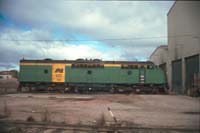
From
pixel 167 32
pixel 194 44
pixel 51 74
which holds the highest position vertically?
pixel 167 32

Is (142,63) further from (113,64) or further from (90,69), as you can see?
(90,69)

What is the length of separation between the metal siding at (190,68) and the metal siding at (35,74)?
17317 millimetres

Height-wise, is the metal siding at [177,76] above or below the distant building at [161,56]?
below

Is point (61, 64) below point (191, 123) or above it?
above

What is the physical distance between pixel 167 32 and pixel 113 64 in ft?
43.9

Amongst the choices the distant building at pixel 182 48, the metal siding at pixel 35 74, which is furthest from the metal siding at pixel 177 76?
the metal siding at pixel 35 74

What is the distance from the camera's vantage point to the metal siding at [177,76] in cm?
4056

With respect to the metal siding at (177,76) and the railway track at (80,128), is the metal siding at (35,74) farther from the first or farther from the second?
the railway track at (80,128)

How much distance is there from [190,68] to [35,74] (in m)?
19.3

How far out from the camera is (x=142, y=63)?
37938mm

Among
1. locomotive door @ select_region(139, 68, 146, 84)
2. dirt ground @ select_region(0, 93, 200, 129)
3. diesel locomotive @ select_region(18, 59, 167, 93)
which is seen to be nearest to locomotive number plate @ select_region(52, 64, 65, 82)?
diesel locomotive @ select_region(18, 59, 167, 93)

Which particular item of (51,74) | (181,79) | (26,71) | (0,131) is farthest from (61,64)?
(0,131)

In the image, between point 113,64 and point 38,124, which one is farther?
point 113,64

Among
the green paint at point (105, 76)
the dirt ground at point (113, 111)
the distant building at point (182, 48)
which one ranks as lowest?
the dirt ground at point (113, 111)
